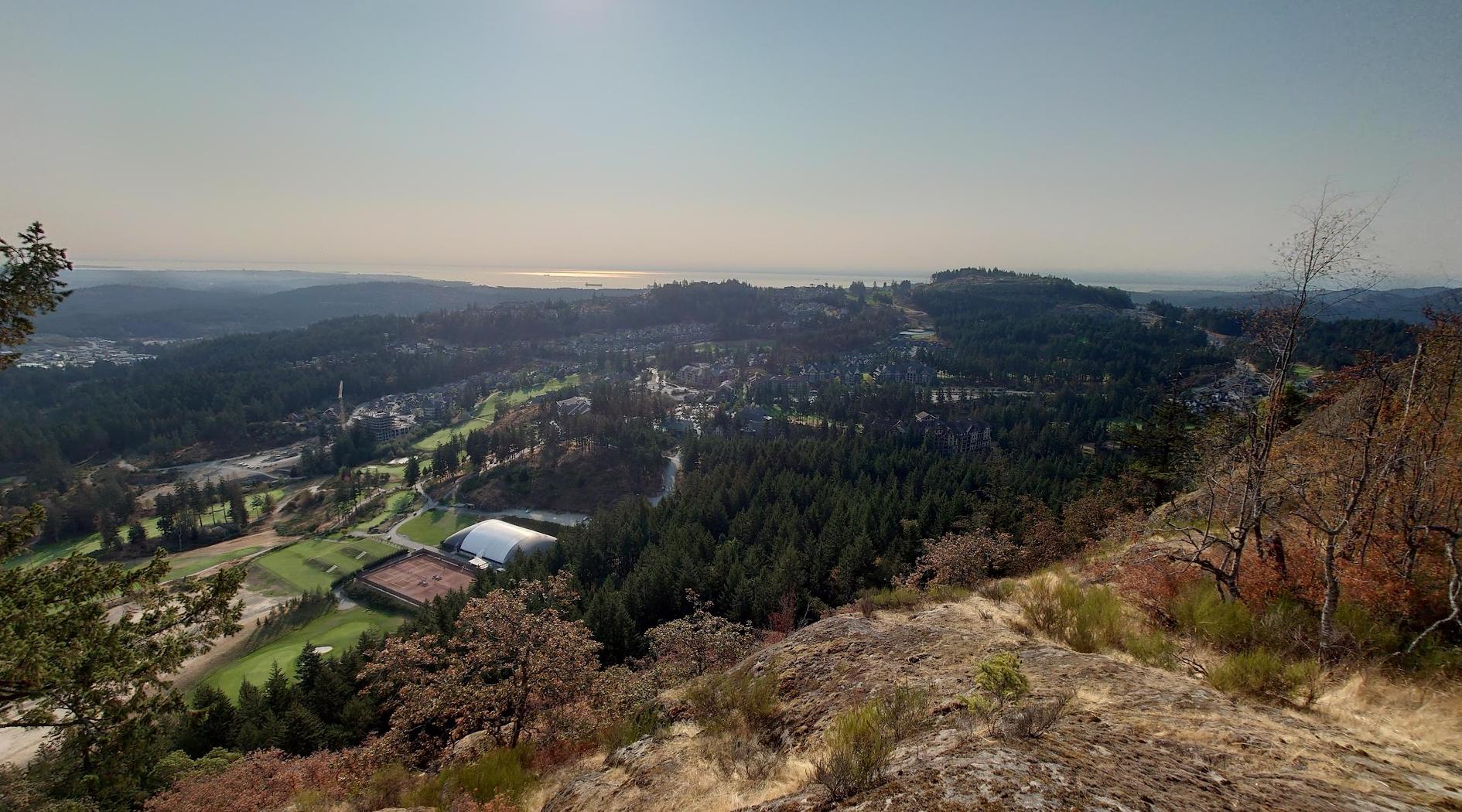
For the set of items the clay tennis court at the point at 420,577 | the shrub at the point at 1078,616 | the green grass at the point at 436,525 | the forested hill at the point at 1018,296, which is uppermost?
the forested hill at the point at 1018,296

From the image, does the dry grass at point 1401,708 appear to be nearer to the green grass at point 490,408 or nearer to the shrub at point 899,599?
the shrub at point 899,599

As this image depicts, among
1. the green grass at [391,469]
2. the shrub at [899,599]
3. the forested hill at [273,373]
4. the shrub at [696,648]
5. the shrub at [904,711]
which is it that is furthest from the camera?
the forested hill at [273,373]

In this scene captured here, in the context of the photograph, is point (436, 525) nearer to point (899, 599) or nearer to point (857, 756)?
point (899, 599)

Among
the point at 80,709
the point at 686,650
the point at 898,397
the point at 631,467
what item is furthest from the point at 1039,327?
the point at 80,709

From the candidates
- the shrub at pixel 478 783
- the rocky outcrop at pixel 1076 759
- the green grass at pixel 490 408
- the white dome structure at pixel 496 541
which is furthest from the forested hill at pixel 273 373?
the rocky outcrop at pixel 1076 759

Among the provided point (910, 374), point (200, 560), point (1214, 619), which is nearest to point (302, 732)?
point (1214, 619)

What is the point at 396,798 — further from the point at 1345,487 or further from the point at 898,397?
the point at 898,397
